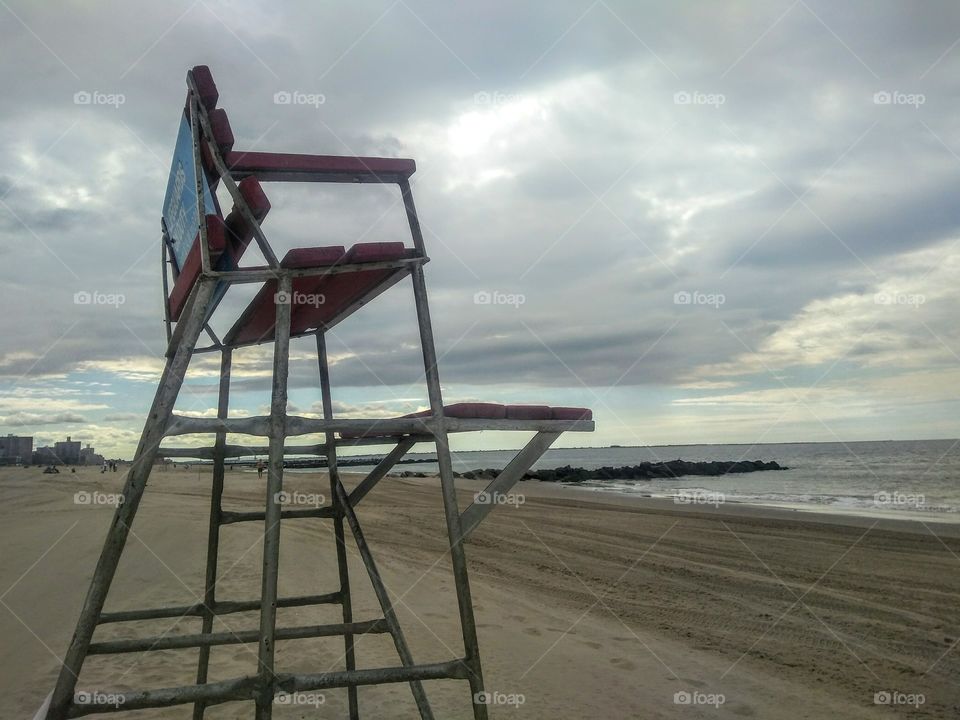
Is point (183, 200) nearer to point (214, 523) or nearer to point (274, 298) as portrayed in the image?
point (274, 298)

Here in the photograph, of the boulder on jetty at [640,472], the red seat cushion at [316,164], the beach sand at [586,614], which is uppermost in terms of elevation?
the red seat cushion at [316,164]

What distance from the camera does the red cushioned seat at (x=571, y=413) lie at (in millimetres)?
3240

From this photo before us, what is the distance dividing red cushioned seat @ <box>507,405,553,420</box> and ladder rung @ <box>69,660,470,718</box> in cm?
107

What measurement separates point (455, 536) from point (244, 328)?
69.6 inches

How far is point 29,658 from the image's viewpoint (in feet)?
18.6

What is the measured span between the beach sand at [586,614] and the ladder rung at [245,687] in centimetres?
223

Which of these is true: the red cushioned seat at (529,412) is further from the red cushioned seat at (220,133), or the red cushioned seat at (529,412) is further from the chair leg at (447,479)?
the red cushioned seat at (220,133)

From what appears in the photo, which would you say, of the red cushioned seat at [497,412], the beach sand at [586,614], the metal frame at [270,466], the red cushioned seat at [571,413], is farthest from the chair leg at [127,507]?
the beach sand at [586,614]

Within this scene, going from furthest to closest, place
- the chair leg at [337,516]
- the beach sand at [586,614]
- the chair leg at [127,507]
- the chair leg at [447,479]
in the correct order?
the beach sand at [586,614] → the chair leg at [337,516] → the chair leg at [447,479] → the chair leg at [127,507]

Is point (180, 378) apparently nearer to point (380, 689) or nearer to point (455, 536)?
point (455, 536)

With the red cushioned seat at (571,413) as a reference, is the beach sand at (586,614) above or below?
below

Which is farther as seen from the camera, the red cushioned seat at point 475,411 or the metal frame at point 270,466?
the red cushioned seat at point 475,411

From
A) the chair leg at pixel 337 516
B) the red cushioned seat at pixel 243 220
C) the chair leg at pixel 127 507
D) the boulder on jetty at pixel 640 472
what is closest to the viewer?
the chair leg at pixel 127 507

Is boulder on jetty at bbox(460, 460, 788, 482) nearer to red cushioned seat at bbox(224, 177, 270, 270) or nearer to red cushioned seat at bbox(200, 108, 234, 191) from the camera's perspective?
red cushioned seat at bbox(224, 177, 270, 270)
